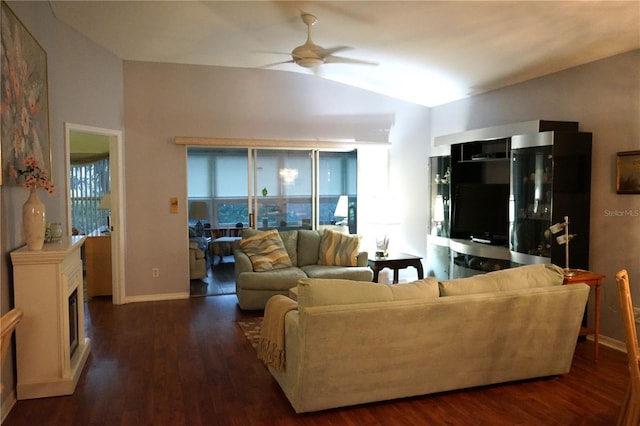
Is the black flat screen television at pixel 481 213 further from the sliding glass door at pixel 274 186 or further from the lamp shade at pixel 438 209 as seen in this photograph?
the sliding glass door at pixel 274 186

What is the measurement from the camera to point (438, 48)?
4711mm

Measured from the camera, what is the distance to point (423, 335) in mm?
3051

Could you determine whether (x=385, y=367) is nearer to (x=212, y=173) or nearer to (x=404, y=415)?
(x=404, y=415)

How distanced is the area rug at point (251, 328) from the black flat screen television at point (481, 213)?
105 inches

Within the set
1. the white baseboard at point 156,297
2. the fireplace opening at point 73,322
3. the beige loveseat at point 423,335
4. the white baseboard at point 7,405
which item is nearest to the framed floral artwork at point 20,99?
the fireplace opening at point 73,322

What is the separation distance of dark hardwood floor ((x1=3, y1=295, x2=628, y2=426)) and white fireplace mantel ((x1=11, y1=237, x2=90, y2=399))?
114 millimetres

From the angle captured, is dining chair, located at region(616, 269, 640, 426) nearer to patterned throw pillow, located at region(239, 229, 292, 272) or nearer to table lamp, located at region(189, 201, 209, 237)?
patterned throw pillow, located at region(239, 229, 292, 272)

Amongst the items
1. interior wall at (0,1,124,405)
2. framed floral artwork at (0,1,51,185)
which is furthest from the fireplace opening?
framed floral artwork at (0,1,51,185)

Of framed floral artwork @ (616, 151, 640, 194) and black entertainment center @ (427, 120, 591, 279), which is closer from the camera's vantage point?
framed floral artwork @ (616, 151, 640, 194)

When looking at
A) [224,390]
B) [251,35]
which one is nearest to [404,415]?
[224,390]

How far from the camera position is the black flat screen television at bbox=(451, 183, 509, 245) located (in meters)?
5.35

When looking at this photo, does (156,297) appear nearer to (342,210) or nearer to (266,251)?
(266,251)

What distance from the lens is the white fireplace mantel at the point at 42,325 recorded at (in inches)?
129

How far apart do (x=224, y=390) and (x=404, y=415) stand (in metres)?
1.27
